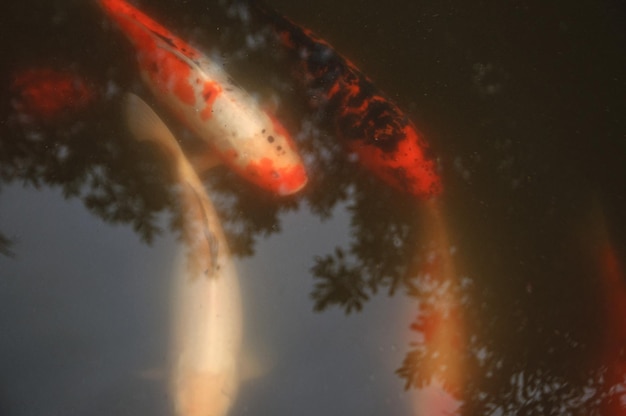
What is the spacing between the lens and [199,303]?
2398mm

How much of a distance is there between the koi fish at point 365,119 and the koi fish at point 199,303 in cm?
64

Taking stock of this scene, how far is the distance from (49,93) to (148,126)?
0.43 m

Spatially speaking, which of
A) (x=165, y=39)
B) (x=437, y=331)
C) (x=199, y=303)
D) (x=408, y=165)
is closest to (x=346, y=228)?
(x=408, y=165)

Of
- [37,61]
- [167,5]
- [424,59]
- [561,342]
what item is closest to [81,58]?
[37,61]

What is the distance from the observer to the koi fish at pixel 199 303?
2326 millimetres

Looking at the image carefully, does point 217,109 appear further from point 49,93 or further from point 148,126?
point 49,93

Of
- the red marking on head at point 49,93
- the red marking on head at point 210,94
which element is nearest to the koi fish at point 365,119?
the red marking on head at point 210,94

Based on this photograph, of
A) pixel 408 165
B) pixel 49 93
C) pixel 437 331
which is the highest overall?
pixel 49 93

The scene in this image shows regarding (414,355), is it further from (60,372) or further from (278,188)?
(60,372)

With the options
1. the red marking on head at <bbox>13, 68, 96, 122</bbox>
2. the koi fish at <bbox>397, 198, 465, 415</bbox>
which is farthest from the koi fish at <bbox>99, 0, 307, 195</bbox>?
the koi fish at <bbox>397, 198, 465, 415</bbox>

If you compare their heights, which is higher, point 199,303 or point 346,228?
point 346,228

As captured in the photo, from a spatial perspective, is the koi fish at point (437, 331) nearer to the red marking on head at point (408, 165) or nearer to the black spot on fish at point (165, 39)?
the red marking on head at point (408, 165)

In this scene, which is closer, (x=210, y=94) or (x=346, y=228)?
(x=210, y=94)

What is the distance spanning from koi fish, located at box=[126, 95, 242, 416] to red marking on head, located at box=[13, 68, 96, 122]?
21 cm
